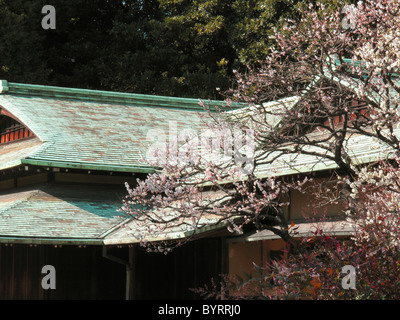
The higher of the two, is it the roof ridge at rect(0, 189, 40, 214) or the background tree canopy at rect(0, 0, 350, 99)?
the background tree canopy at rect(0, 0, 350, 99)

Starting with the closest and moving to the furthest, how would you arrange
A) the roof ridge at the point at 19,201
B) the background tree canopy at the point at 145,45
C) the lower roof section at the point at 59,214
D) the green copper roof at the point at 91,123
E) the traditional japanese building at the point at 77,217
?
the lower roof section at the point at 59,214 < the traditional japanese building at the point at 77,217 < the roof ridge at the point at 19,201 < the green copper roof at the point at 91,123 < the background tree canopy at the point at 145,45

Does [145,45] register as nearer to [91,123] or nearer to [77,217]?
[91,123]

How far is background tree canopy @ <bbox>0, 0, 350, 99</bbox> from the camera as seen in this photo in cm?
2842

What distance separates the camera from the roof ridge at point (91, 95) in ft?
64.0

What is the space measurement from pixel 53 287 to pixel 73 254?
0.83 meters

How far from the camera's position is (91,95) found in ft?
67.1

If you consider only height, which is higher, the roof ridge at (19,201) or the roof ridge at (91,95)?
the roof ridge at (91,95)

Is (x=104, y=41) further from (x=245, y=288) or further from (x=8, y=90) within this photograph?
(x=245, y=288)

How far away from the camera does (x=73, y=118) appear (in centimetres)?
1880
